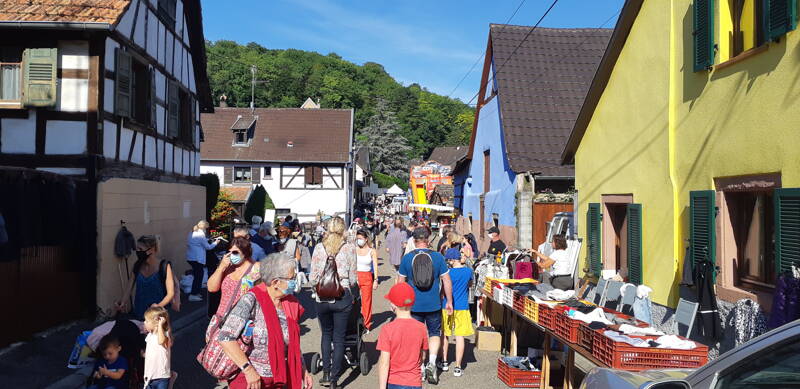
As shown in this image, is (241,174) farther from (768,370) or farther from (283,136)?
(768,370)

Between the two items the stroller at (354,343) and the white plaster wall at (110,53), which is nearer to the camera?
the stroller at (354,343)

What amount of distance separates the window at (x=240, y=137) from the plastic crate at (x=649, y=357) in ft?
128

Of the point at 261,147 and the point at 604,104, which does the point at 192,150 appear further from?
the point at 261,147

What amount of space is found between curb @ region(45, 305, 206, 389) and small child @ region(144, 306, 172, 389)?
0.55 metres

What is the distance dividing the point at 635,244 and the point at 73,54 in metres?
9.62

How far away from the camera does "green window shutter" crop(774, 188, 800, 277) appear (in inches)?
242

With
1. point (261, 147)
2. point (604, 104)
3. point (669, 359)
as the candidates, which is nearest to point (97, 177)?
point (604, 104)

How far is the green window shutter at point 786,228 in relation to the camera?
20.2 feet

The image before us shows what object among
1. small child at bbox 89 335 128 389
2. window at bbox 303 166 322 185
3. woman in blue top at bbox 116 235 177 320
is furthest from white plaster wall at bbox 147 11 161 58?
window at bbox 303 166 322 185

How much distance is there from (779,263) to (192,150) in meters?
15.1

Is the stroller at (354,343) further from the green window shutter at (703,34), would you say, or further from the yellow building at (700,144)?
the green window shutter at (703,34)

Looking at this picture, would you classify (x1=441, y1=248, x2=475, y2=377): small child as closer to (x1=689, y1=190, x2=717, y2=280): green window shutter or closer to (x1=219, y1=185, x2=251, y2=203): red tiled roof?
(x1=689, y1=190, x2=717, y2=280): green window shutter

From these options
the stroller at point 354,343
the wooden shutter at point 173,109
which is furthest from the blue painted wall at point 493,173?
the stroller at point 354,343

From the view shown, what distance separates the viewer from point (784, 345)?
2.66 m
